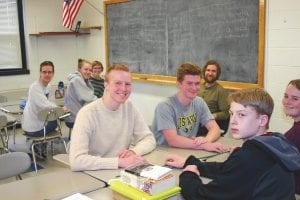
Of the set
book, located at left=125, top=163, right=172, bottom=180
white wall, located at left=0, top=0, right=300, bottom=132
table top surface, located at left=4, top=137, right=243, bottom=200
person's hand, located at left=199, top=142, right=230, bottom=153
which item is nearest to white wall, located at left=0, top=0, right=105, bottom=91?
white wall, located at left=0, top=0, right=300, bottom=132

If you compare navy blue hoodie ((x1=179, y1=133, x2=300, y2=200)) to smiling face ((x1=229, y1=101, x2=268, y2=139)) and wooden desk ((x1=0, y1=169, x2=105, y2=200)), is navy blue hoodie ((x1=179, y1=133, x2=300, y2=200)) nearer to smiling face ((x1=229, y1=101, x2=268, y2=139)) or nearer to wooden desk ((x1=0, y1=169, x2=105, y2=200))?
smiling face ((x1=229, y1=101, x2=268, y2=139))

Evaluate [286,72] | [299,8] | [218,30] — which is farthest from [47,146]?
[299,8]

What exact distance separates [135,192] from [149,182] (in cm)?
8

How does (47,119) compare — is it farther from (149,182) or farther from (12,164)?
(149,182)

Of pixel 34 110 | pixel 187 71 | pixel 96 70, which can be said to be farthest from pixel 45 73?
pixel 187 71

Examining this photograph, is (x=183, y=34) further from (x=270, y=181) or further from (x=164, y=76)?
(x=270, y=181)

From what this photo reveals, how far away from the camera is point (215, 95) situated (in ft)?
13.5

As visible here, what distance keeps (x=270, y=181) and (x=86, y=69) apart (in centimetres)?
414

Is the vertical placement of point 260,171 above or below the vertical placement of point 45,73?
below

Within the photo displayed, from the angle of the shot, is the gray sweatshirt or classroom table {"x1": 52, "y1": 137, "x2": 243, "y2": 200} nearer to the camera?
classroom table {"x1": 52, "y1": 137, "x2": 243, "y2": 200}

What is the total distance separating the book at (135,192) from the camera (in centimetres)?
162

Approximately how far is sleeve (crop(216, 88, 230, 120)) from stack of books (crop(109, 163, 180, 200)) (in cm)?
236

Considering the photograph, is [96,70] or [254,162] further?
[96,70]

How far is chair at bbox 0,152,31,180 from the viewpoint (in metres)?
2.45
